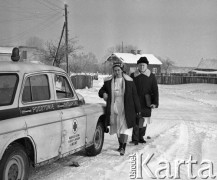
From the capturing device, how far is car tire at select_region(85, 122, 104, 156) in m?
7.02

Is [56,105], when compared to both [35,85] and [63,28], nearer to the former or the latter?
[35,85]

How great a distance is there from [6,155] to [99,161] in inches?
99.2

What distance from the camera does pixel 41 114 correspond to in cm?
518

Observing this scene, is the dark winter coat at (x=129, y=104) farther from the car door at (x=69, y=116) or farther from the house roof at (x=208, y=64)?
the house roof at (x=208, y=64)

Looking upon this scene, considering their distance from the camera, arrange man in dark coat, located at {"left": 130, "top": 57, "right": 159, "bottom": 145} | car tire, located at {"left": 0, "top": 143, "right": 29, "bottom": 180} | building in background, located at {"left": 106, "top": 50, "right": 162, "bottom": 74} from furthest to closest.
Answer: building in background, located at {"left": 106, "top": 50, "right": 162, "bottom": 74}, man in dark coat, located at {"left": 130, "top": 57, "right": 159, "bottom": 145}, car tire, located at {"left": 0, "top": 143, "right": 29, "bottom": 180}

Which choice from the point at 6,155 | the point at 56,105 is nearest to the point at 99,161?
the point at 56,105

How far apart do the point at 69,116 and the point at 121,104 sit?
1741 mm

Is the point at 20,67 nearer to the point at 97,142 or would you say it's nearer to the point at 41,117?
the point at 41,117

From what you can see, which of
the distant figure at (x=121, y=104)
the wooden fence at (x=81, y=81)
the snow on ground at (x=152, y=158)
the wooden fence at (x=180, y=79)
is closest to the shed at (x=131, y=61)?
the wooden fence at (x=180, y=79)

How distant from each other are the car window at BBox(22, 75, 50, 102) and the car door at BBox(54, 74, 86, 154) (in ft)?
1.02

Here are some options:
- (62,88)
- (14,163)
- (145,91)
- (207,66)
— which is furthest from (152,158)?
(207,66)

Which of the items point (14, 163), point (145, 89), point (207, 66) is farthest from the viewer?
point (207, 66)

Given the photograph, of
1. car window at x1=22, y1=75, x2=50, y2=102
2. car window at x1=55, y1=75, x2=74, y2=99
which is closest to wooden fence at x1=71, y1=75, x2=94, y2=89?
car window at x1=55, y1=75, x2=74, y2=99

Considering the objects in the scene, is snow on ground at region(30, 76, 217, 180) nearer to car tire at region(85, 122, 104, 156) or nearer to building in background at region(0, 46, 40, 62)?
car tire at region(85, 122, 104, 156)
